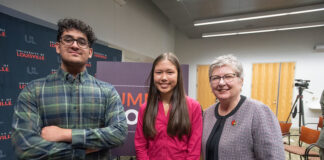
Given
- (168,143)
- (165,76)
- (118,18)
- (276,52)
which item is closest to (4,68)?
(165,76)

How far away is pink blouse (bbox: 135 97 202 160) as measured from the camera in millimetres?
1179

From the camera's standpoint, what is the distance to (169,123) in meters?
1.19

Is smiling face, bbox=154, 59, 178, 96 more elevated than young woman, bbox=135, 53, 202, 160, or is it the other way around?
smiling face, bbox=154, 59, 178, 96

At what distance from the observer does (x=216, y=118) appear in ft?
3.90

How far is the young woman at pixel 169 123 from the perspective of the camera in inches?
46.4

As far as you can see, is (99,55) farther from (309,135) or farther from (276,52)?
(276,52)

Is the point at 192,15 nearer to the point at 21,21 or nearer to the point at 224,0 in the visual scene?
the point at 224,0

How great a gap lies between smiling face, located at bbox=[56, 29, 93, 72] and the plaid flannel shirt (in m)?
0.07

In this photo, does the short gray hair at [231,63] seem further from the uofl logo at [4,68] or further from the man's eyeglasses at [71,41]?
the uofl logo at [4,68]

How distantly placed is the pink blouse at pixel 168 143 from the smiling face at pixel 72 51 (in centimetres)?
66

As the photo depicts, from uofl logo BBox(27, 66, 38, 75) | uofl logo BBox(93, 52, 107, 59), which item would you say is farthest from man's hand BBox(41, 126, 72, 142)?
uofl logo BBox(93, 52, 107, 59)

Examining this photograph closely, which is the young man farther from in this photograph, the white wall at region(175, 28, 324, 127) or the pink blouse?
the white wall at region(175, 28, 324, 127)

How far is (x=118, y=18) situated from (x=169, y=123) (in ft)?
10.7

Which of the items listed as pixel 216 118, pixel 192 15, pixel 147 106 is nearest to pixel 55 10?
pixel 147 106
